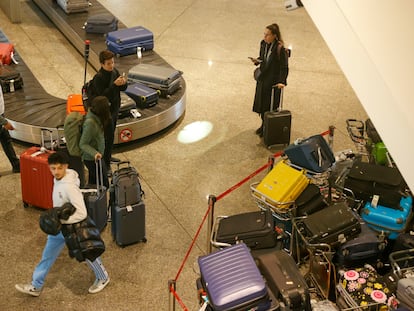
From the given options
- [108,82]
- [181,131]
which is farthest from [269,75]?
[108,82]

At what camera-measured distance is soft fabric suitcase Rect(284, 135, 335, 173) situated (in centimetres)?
722

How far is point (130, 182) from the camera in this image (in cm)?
679

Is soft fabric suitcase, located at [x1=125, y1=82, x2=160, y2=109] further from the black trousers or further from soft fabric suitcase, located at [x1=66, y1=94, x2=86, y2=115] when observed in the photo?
the black trousers

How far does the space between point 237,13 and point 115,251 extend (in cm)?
880

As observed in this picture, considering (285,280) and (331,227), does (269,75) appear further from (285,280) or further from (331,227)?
(285,280)

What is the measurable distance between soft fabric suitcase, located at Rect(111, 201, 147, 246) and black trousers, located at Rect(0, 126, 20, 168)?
1.91 m

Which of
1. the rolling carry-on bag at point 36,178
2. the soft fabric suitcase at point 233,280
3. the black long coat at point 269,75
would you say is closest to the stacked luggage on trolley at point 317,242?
the soft fabric suitcase at point 233,280

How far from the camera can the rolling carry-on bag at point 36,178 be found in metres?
7.26

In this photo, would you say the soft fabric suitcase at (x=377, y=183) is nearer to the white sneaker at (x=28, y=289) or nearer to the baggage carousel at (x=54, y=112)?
the baggage carousel at (x=54, y=112)

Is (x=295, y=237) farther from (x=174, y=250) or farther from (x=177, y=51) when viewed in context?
(x=177, y=51)

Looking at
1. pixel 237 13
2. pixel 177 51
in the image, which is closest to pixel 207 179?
pixel 177 51

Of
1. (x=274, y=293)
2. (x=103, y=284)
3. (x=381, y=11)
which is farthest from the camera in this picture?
(x=103, y=284)

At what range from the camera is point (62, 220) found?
590cm

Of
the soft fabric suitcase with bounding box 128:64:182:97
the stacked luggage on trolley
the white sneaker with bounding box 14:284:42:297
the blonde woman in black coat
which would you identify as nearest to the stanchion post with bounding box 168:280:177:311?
the stacked luggage on trolley
